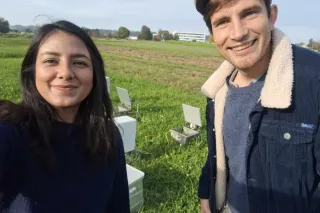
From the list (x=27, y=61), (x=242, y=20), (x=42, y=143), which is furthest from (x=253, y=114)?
(x=27, y=61)

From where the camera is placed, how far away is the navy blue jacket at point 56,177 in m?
1.17

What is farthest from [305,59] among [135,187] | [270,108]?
[135,187]

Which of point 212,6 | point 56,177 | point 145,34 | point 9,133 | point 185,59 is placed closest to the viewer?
point 9,133

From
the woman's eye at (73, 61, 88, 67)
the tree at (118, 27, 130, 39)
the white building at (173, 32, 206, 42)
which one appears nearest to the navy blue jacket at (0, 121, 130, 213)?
the woman's eye at (73, 61, 88, 67)

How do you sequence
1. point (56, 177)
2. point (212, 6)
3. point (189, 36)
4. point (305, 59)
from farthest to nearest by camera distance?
1. point (189, 36)
2. point (212, 6)
3. point (305, 59)
4. point (56, 177)

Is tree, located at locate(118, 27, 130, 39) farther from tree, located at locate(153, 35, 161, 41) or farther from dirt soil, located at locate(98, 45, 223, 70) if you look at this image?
dirt soil, located at locate(98, 45, 223, 70)

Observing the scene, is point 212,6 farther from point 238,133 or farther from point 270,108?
point 238,133

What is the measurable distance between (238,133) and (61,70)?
110 centimetres

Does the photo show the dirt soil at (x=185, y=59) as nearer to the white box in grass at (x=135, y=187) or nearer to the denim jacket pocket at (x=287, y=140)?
the white box in grass at (x=135, y=187)

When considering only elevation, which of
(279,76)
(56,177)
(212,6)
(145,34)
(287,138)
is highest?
(145,34)

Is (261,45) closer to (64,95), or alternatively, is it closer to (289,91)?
(289,91)

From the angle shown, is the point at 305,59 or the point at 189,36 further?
the point at 189,36

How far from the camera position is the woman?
120 centimetres

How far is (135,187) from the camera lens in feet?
11.0
